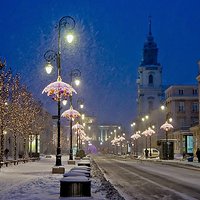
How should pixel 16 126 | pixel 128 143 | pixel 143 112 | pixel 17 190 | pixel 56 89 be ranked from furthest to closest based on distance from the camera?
1. pixel 128 143
2. pixel 143 112
3. pixel 16 126
4. pixel 56 89
5. pixel 17 190

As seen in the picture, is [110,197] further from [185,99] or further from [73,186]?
[185,99]

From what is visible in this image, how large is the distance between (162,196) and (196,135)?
71.6 meters

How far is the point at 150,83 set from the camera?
173875mm

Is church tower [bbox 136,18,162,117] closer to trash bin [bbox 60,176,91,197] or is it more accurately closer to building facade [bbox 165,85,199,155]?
building facade [bbox 165,85,199,155]

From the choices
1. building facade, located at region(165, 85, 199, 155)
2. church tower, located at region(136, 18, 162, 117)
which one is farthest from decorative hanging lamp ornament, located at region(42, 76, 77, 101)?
church tower, located at region(136, 18, 162, 117)

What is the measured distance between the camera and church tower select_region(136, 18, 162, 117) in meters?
171

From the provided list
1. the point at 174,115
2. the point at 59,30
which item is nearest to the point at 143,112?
the point at 174,115

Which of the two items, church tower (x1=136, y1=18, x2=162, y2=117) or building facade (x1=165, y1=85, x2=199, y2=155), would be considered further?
church tower (x1=136, y1=18, x2=162, y2=117)

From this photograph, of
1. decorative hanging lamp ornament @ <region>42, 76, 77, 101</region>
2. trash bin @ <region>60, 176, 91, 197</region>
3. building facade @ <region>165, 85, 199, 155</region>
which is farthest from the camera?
building facade @ <region>165, 85, 199, 155</region>

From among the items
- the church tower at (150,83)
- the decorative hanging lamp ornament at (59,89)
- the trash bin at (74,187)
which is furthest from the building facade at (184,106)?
the trash bin at (74,187)

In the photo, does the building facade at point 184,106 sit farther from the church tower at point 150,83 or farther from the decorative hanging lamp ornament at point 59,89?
the decorative hanging lamp ornament at point 59,89

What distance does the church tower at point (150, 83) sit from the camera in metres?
171

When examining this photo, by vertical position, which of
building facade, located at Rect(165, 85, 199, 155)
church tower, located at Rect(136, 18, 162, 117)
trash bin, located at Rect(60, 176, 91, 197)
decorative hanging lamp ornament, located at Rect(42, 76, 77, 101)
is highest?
church tower, located at Rect(136, 18, 162, 117)

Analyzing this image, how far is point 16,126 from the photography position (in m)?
53.5
